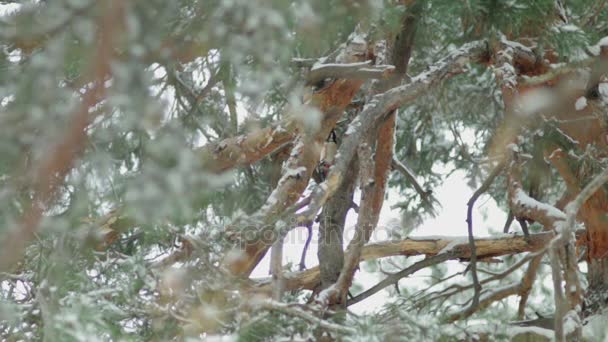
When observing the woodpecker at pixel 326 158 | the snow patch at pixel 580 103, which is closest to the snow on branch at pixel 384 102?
the woodpecker at pixel 326 158

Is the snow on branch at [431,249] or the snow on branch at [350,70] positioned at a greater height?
the snow on branch at [350,70]

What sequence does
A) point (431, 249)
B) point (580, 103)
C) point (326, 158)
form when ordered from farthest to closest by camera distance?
1. point (431, 249)
2. point (580, 103)
3. point (326, 158)

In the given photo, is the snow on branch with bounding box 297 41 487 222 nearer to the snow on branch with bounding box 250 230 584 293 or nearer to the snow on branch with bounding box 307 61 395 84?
the snow on branch with bounding box 307 61 395 84

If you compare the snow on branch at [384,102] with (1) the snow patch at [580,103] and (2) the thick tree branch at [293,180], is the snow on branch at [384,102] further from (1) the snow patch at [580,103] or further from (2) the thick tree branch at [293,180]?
(1) the snow patch at [580,103]

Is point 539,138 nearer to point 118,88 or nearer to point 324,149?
point 324,149

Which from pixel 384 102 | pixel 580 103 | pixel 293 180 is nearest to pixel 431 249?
pixel 580 103

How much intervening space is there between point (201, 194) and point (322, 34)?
2.85 ft

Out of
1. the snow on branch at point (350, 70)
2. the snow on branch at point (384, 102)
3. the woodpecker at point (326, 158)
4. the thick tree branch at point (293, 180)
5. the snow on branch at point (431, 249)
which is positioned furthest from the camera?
the snow on branch at point (431, 249)

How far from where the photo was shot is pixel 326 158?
4.86 m

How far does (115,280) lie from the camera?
3.83 metres

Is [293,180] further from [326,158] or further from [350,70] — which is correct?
[326,158]

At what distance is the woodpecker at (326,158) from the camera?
4.59 m

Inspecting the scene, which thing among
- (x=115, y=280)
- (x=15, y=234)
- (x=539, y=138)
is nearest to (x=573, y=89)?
(x=539, y=138)

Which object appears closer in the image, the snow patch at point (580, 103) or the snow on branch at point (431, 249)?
the snow patch at point (580, 103)
